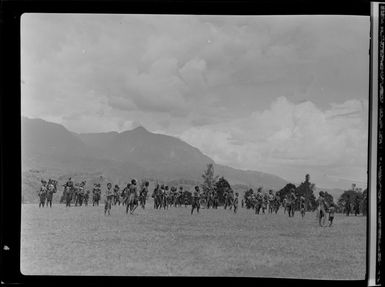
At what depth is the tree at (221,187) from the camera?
290cm

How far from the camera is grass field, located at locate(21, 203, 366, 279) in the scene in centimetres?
285

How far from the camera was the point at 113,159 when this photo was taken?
9.58ft

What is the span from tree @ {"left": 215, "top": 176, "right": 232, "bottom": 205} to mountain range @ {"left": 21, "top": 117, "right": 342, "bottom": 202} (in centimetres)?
3

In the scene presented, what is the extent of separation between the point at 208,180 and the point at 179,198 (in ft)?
0.64

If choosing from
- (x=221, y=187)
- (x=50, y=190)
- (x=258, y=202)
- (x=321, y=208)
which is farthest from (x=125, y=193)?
(x=321, y=208)

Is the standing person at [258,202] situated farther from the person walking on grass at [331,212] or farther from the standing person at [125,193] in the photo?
the standing person at [125,193]

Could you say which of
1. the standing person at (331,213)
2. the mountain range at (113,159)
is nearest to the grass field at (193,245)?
the standing person at (331,213)

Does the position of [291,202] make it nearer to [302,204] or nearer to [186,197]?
[302,204]

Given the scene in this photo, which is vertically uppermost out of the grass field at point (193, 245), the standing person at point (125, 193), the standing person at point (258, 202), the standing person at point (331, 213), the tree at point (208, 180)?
the tree at point (208, 180)

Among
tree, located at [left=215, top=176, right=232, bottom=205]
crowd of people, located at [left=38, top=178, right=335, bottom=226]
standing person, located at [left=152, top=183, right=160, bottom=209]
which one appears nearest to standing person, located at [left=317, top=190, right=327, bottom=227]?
crowd of people, located at [left=38, top=178, right=335, bottom=226]

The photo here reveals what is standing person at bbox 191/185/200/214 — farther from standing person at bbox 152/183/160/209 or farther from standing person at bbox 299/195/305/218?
standing person at bbox 299/195/305/218

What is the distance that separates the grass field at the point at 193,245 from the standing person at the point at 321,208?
0.04 meters

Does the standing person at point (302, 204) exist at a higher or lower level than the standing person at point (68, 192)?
lower
